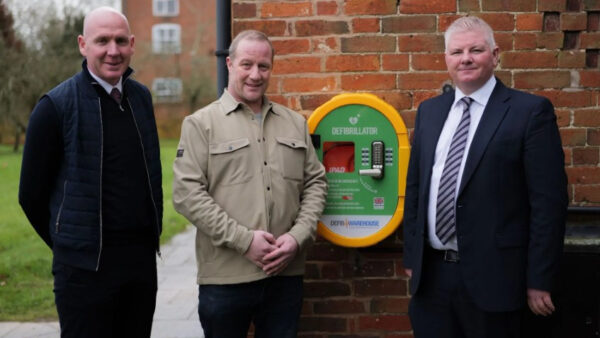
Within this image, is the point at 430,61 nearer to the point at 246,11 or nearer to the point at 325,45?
the point at 325,45

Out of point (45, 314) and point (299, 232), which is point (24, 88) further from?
point (299, 232)

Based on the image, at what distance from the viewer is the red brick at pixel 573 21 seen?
3.80m

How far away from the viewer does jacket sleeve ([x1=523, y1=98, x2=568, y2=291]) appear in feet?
9.07

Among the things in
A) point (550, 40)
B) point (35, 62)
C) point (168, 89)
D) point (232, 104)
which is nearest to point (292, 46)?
point (232, 104)

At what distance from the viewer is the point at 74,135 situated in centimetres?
299

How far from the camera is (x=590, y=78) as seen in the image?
381cm

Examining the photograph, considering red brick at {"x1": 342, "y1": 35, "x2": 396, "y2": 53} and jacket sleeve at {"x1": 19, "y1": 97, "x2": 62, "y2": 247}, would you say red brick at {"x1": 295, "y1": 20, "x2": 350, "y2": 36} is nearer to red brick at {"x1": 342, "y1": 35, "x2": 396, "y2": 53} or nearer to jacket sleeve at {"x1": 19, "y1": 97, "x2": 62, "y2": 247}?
red brick at {"x1": 342, "y1": 35, "x2": 396, "y2": 53}

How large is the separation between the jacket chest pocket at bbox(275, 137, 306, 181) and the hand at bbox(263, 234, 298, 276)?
30 cm

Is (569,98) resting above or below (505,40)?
below

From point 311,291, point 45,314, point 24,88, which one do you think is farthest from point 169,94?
point 311,291

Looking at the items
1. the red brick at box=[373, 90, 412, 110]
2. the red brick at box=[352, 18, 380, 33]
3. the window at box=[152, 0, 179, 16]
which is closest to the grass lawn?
the red brick at box=[373, 90, 412, 110]

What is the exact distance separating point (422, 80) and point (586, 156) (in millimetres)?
1017

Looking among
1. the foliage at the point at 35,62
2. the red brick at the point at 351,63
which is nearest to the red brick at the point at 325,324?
the red brick at the point at 351,63

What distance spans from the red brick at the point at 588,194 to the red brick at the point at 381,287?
1109 millimetres
